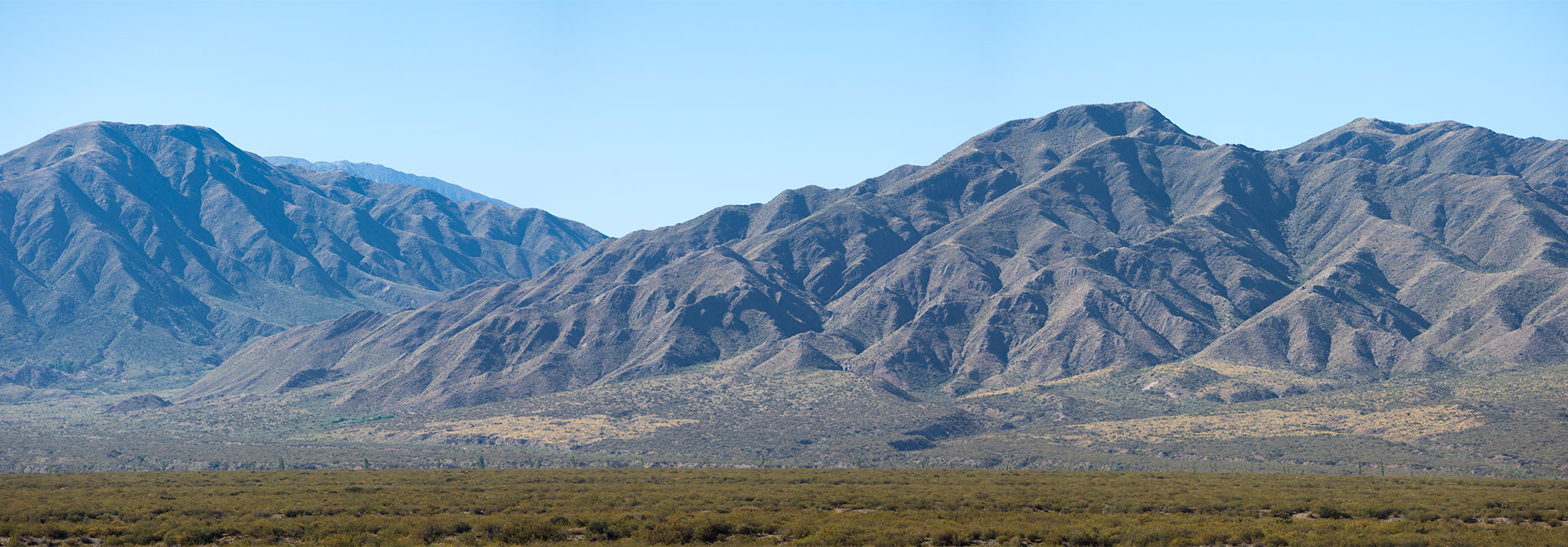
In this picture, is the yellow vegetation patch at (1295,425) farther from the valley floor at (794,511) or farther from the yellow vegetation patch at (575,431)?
the valley floor at (794,511)

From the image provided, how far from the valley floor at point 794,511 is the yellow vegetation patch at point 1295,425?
71946mm

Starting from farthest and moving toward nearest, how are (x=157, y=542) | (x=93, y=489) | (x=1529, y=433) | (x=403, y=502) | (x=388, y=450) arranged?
(x=388, y=450), (x=1529, y=433), (x=93, y=489), (x=403, y=502), (x=157, y=542)

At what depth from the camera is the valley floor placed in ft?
181

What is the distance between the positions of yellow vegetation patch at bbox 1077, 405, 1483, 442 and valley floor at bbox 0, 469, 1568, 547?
71.9 meters

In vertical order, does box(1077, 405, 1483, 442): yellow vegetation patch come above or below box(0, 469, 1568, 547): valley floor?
below

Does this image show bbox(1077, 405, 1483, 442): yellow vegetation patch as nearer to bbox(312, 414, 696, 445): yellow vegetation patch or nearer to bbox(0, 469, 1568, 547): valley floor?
bbox(312, 414, 696, 445): yellow vegetation patch

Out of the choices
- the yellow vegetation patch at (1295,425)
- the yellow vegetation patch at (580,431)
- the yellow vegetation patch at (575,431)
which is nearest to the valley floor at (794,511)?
the yellow vegetation patch at (1295,425)

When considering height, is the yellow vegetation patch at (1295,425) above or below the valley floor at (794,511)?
below

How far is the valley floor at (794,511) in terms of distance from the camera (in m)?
55.2

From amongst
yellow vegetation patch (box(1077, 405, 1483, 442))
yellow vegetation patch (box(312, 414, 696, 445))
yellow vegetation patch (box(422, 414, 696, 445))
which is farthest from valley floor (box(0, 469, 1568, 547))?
yellow vegetation patch (box(422, 414, 696, 445))

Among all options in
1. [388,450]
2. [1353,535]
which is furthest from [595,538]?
[388,450]

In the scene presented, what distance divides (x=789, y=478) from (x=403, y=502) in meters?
34.4

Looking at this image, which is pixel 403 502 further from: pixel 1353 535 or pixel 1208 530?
pixel 1353 535

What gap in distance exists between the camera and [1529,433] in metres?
151
